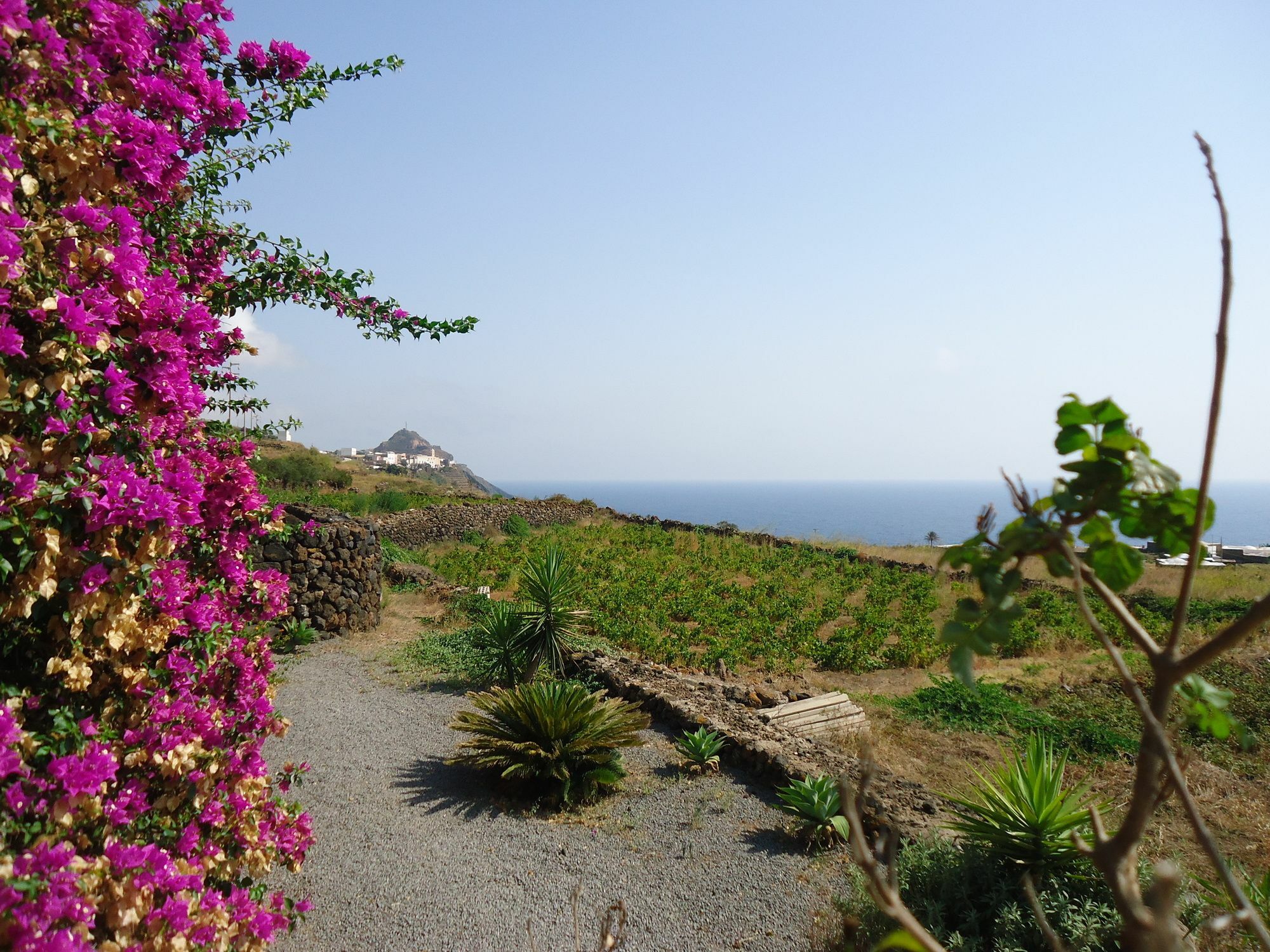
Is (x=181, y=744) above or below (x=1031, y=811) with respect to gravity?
above

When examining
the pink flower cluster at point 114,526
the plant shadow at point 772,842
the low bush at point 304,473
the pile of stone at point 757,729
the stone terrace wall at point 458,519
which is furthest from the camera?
the low bush at point 304,473

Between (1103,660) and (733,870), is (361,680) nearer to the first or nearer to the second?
(733,870)

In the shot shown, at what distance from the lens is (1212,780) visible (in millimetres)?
5883

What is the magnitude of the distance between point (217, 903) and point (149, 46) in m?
2.90

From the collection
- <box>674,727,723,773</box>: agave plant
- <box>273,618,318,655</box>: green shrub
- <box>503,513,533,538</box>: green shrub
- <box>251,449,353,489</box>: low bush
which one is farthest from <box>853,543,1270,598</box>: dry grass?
<box>251,449,353,489</box>: low bush

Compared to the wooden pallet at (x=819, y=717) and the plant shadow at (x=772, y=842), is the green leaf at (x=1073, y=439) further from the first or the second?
the wooden pallet at (x=819, y=717)

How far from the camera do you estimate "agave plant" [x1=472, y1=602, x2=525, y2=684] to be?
7594 mm

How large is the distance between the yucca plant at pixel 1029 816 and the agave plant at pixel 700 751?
6.68 feet

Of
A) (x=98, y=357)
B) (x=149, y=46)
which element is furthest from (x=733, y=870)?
(x=149, y=46)

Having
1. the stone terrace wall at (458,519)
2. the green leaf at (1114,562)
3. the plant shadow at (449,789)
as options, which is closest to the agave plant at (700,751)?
the plant shadow at (449,789)

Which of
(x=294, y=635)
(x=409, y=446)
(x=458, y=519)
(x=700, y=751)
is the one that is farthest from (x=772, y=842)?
(x=409, y=446)

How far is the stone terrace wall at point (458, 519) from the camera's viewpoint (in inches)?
759

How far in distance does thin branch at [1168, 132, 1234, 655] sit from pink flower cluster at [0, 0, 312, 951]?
2.39 metres

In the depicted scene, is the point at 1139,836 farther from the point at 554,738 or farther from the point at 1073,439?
the point at 554,738
